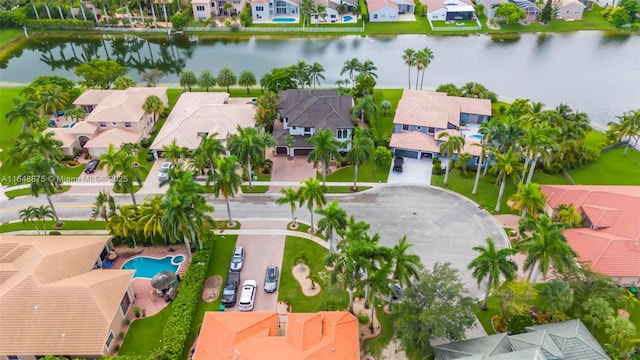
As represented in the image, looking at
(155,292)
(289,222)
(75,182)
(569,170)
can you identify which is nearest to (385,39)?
(569,170)

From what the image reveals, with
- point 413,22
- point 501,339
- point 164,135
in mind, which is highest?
point 413,22

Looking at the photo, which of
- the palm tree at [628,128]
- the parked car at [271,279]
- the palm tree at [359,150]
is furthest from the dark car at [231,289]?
the palm tree at [628,128]

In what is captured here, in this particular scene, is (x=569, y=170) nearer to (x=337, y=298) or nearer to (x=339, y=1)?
(x=337, y=298)

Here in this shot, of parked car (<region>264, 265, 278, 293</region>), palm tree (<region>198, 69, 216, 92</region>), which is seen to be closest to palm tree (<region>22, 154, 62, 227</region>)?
parked car (<region>264, 265, 278, 293</region>)

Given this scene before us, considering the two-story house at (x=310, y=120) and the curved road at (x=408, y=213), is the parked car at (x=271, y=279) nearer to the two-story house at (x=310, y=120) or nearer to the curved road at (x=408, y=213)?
the curved road at (x=408, y=213)

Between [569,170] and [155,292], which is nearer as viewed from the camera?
[155,292]

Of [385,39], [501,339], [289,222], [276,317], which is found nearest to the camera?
[501,339]

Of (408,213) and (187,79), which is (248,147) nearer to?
(408,213)
